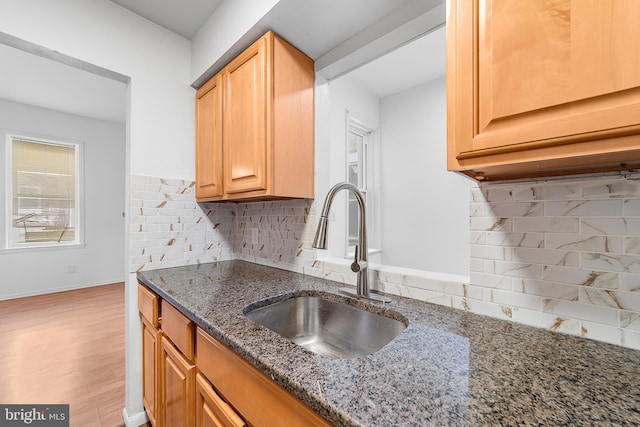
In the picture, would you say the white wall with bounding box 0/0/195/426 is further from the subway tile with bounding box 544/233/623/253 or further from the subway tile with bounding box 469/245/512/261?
the subway tile with bounding box 544/233/623/253

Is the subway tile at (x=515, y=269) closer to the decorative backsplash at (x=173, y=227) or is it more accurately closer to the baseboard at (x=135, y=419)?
the decorative backsplash at (x=173, y=227)

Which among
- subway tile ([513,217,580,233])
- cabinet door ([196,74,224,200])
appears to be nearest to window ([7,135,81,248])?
cabinet door ([196,74,224,200])

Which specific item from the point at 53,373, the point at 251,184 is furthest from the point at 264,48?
the point at 53,373

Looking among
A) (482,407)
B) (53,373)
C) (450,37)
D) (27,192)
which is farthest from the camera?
(27,192)

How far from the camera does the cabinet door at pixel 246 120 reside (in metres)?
1.26

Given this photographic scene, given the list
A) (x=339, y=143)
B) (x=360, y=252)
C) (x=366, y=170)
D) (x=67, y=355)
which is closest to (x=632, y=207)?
(x=360, y=252)

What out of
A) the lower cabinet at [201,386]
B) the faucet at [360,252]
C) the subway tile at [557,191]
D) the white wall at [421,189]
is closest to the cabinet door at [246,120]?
the faucet at [360,252]

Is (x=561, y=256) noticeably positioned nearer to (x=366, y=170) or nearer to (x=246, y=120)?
(x=246, y=120)

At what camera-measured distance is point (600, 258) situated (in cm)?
68

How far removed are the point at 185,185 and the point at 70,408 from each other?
1574mm

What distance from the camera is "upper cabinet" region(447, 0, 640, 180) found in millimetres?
443

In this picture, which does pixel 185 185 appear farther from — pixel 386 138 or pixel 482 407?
pixel 386 138

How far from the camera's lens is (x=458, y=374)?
0.54 metres

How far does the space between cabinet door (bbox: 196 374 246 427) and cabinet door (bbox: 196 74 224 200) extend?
3.31ft
